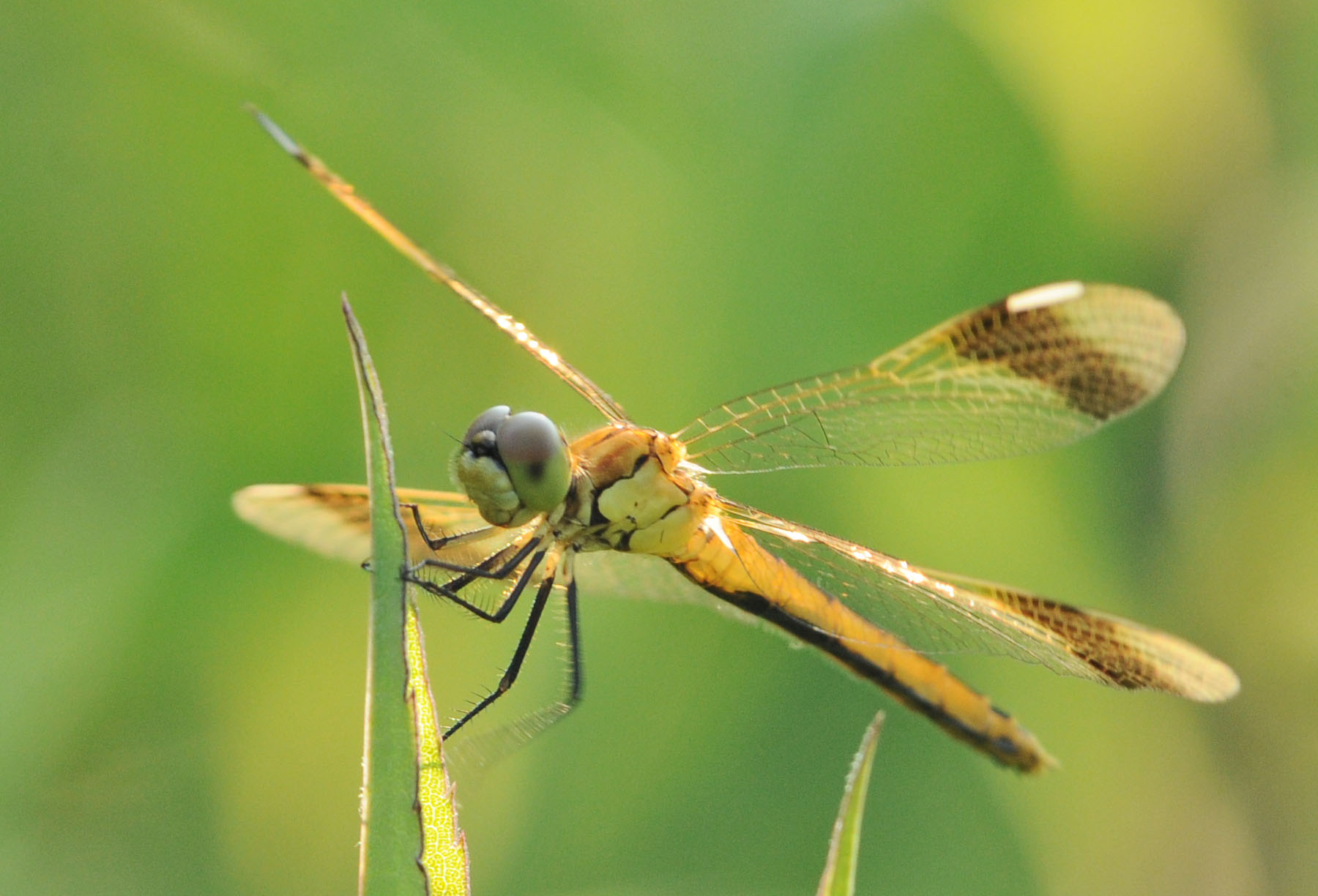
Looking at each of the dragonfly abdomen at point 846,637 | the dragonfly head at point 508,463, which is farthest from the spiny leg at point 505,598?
the dragonfly abdomen at point 846,637

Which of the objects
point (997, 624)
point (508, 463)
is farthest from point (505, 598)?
point (997, 624)

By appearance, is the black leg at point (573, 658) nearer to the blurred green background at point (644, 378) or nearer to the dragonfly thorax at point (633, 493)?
the dragonfly thorax at point (633, 493)

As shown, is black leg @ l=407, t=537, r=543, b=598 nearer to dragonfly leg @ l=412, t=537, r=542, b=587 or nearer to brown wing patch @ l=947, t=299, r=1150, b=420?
dragonfly leg @ l=412, t=537, r=542, b=587

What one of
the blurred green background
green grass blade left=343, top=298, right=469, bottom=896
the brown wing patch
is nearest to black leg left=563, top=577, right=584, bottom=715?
the blurred green background

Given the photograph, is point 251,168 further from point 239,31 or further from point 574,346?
point 574,346

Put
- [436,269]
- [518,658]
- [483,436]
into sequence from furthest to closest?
[518,658]
[483,436]
[436,269]

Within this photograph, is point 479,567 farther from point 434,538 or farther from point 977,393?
point 977,393

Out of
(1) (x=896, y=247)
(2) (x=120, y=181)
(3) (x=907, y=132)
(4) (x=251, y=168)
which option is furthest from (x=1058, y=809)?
(2) (x=120, y=181)
